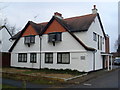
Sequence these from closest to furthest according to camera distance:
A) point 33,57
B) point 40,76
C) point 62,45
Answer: point 40,76
point 62,45
point 33,57

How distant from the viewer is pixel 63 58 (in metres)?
19.3

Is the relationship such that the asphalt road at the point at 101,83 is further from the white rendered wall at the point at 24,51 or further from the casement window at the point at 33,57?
the casement window at the point at 33,57

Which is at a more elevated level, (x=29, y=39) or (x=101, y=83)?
(x=29, y=39)

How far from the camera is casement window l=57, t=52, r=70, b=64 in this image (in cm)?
1892

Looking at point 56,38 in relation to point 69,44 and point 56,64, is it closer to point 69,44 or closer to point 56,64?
point 69,44

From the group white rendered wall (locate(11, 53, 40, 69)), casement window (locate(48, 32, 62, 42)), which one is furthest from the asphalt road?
white rendered wall (locate(11, 53, 40, 69))

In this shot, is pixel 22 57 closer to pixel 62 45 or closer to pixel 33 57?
pixel 33 57

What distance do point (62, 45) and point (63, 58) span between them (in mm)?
1689

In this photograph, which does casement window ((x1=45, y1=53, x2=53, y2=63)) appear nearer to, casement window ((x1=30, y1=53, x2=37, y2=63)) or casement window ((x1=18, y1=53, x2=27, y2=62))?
casement window ((x1=30, y1=53, x2=37, y2=63))

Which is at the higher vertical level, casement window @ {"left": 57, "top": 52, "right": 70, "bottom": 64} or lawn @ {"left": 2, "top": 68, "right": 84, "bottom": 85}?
casement window @ {"left": 57, "top": 52, "right": 70, "bottom": 64}

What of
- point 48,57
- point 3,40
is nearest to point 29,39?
point 48,57

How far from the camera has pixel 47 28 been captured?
2131 cm

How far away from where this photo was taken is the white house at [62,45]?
720 inches

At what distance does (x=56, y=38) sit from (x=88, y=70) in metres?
5.98
